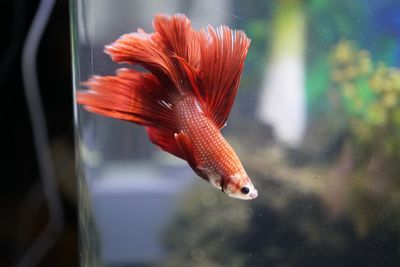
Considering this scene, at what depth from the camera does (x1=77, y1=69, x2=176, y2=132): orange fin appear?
363 mm

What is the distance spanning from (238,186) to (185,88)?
0.22 feet

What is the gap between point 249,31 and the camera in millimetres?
371

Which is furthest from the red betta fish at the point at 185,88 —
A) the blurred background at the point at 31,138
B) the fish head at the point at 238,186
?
the blurred background at the point at 31,138

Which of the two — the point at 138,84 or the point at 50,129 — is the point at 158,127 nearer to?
the point at 138,84

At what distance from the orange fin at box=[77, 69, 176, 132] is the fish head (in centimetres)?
5

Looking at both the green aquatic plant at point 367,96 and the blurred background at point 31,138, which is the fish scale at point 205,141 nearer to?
the green aquatic plant at point 367,96

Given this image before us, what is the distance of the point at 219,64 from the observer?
0.36m

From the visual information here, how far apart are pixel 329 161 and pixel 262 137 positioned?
0.16ft

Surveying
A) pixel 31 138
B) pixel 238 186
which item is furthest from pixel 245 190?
pixel 31 138

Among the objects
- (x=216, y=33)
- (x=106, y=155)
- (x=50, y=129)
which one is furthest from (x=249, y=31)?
(x=50, y=129)

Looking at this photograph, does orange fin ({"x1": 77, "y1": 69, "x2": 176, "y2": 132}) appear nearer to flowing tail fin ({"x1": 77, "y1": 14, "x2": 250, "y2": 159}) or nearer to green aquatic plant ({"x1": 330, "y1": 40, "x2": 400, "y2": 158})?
flowing tail fin ({"x1": 77, "y1": 14, "x2": 250, "y2": 159})

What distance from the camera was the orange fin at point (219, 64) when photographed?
14.2 inches

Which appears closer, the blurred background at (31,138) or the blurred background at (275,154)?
the blurred background at (275,154)

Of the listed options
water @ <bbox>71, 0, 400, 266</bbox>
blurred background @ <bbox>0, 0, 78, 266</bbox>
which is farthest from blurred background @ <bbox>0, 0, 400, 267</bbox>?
blurred background @ <bbox>0, 0, 78, 266</bbox>
